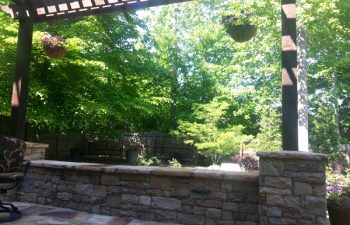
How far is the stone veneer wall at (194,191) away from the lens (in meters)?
2.68

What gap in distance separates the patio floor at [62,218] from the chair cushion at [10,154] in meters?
0.55

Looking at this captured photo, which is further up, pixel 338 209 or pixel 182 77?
pixel 182 77

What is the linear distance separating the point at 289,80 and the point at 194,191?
4.81 feet

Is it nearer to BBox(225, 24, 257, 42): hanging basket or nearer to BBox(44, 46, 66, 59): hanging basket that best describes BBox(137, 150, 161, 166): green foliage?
BBox(44, 46, 66, 59): hanging basket

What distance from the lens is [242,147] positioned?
10422 mm

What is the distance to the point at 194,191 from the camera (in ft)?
10.6

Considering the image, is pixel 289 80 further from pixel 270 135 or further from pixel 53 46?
pixel 270 135

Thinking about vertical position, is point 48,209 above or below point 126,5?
below

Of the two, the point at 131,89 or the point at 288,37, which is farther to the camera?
the point at 131,89

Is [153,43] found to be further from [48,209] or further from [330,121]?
[48,209]

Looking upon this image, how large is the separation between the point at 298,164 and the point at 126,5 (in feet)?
9.13

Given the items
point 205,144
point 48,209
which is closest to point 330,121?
point 205,144

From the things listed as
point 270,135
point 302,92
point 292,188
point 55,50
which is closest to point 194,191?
point 292,188

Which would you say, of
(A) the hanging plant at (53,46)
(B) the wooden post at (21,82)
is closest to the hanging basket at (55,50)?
A: (A) the hanging plant at (53,46)
